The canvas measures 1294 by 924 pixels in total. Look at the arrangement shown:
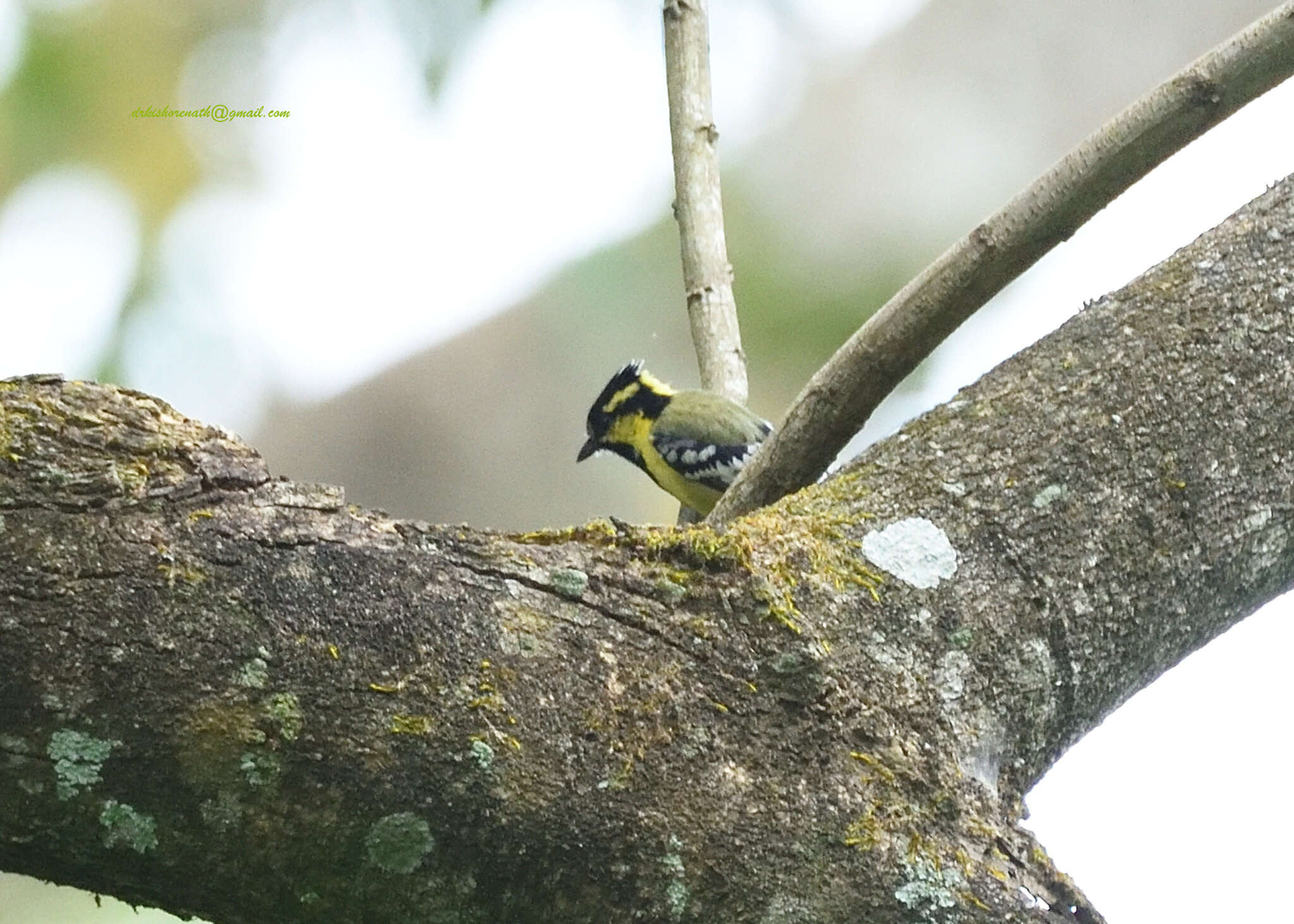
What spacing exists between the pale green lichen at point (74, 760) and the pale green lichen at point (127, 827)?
0.03 meters

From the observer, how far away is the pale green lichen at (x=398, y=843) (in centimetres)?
110

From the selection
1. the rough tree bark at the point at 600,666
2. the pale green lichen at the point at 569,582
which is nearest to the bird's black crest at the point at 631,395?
the rough tree bark at the point at 600,666

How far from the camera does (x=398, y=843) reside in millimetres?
1107

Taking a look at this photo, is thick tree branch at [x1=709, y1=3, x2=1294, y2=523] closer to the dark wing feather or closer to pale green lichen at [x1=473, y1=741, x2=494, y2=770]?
pale green lichen at [x1=473, y1=741, x2=494, y2=770]

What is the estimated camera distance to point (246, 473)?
1196mm

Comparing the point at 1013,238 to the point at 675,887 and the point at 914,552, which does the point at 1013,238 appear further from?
the point at 675,887

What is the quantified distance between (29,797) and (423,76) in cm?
525

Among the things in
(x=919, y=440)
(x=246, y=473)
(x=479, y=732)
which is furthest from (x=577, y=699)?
(x=919, y=440)

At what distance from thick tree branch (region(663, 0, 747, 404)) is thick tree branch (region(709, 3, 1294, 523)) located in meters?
1.03

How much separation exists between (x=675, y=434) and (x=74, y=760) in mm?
3668

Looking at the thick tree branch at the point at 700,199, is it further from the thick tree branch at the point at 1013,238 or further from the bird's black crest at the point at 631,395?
the bird's black crest at the point at 631,395

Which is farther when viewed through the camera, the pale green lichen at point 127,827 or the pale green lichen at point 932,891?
the pale green lichen at point 932,891

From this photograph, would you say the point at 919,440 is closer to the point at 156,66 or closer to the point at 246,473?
the point at 246,473

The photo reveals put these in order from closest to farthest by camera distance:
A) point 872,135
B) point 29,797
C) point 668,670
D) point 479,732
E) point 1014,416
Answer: point 29,797 → point 479,732 → point 668,670 → point 1014,416 → point 872,135
